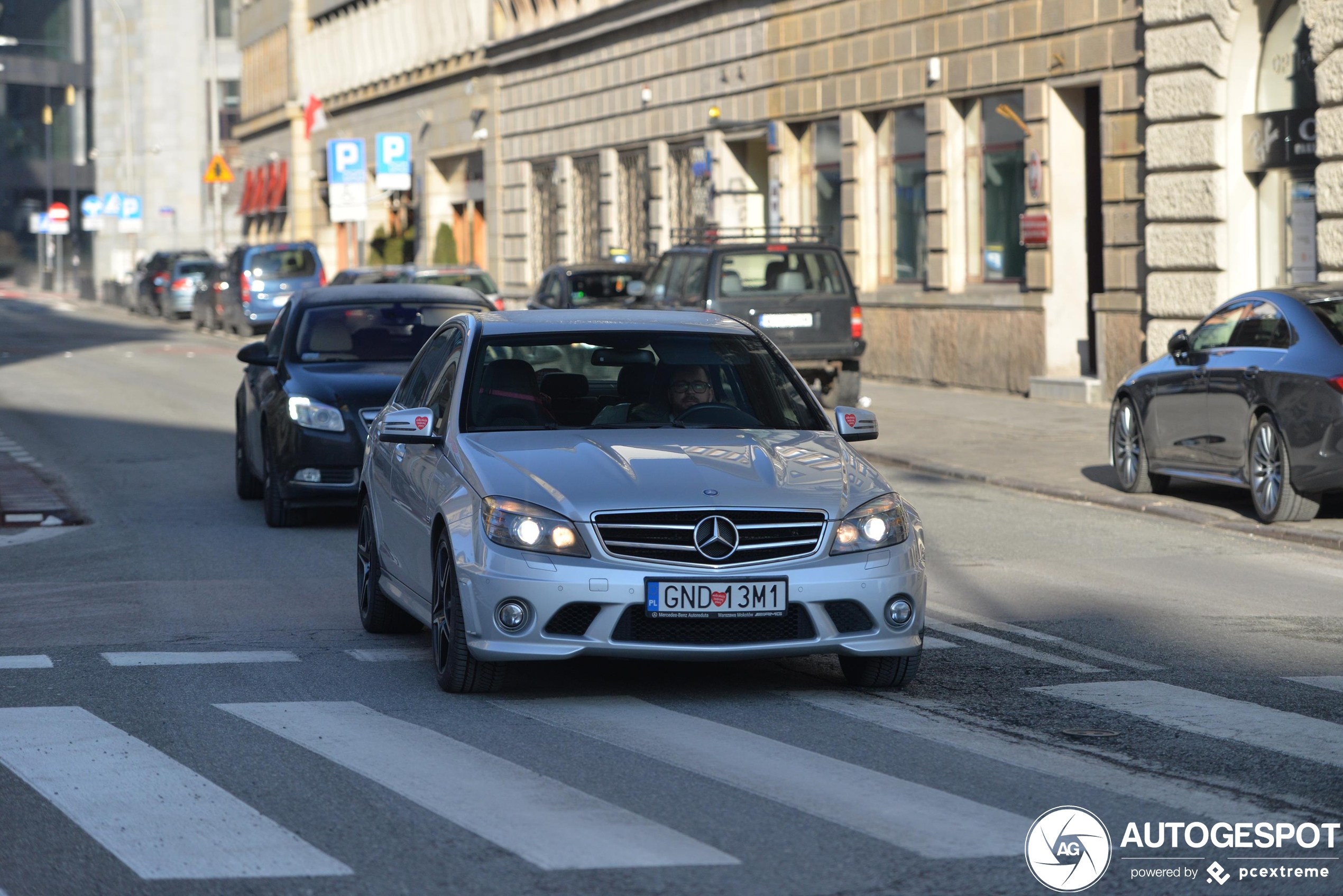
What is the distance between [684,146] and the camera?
3569 centimetres

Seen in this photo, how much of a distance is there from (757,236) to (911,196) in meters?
2.26

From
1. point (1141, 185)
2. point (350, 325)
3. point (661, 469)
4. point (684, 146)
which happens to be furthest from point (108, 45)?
point (661, 469)

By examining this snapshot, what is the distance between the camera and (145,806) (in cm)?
600

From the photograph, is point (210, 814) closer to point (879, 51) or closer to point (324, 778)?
point (324, 778)

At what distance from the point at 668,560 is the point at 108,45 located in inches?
3679

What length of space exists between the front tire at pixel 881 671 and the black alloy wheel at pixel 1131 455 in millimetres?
7817

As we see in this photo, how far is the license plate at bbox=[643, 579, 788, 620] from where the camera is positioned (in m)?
7.27

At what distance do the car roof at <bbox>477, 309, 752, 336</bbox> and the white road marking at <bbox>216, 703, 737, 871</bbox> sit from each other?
1922 mm

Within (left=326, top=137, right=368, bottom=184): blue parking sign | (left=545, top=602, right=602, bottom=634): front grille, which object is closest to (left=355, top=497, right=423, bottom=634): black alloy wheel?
(left=545, top=602, right=602, bottom=634): front grille

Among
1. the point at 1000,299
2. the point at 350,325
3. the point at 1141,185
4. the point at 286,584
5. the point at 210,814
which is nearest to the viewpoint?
the point at 210,814

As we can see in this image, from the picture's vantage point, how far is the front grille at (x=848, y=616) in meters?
7.47

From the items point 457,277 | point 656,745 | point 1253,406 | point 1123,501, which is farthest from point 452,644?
point 457,277

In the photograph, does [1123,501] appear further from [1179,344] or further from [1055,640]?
Result: [1055,640]

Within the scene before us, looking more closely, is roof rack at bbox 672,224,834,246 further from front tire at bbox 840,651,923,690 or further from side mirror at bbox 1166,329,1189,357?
front tire at bbox 840,651,923,690
